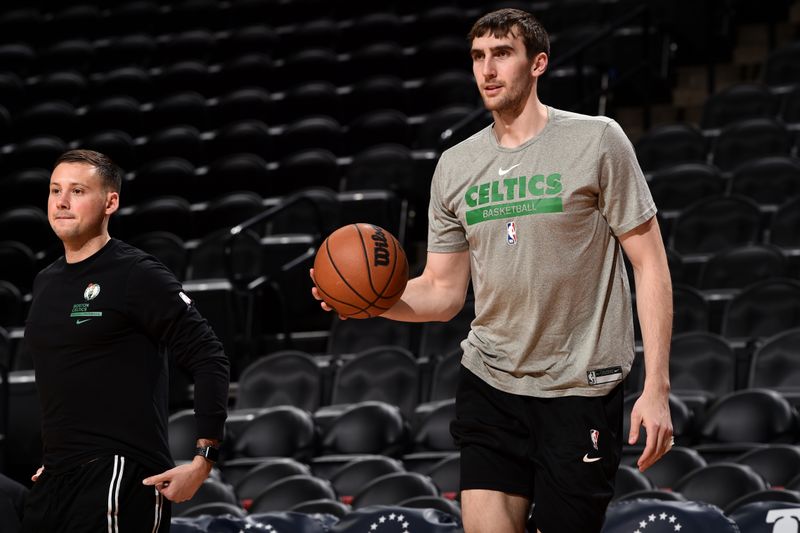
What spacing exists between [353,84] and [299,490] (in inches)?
246

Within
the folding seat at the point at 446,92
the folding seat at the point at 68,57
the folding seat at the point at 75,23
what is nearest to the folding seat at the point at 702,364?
the folding seat at the point at 446,92

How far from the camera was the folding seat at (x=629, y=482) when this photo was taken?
4602 mm

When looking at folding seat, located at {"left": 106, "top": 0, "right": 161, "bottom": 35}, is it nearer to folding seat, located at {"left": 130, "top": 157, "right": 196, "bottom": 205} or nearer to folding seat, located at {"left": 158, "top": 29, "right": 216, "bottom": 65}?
folding seat, located at {"left": 158, "top": 29, "right": 216, "bottom": 65}

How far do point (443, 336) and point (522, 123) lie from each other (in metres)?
4.20

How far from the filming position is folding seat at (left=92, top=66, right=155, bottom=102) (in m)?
11.2

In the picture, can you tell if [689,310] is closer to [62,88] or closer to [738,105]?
[738,105]

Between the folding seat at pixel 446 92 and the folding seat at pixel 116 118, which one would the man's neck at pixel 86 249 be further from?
the folding seat at pixel 116 118

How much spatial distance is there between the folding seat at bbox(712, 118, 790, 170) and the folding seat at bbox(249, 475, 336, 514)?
423 cm

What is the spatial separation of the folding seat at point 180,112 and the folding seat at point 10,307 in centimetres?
296

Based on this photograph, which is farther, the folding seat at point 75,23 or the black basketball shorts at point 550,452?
the folding seat at point 75,23

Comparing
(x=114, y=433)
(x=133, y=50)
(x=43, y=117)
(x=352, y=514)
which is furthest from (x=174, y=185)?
(x=114, y=433)

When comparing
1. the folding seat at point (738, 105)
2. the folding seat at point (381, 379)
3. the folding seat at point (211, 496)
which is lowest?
the folding seat at point (211, 496)

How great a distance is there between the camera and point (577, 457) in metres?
2.71

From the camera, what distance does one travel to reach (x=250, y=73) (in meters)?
11.0
